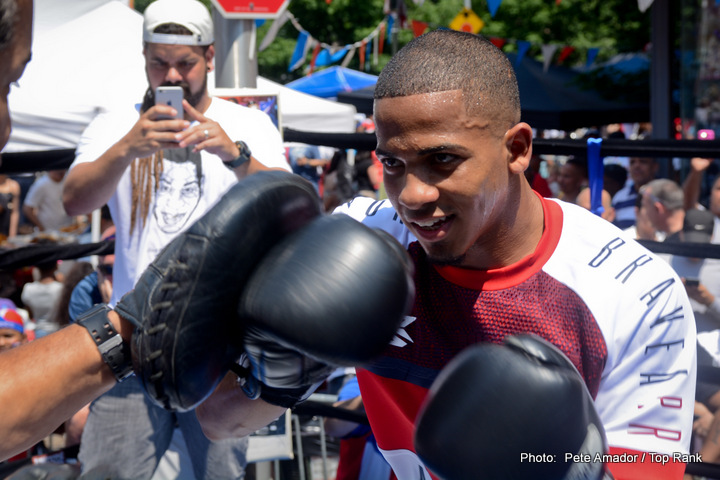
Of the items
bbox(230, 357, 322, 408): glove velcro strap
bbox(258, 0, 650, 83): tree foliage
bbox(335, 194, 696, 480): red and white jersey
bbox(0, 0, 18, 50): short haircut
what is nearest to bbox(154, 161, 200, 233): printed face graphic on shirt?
bbox(335, 194, 696, 480): red and white jersey

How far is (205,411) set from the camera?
6.37 feet

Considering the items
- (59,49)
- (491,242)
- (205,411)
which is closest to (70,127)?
Answer: (59,49)

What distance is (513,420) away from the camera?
1226 mm

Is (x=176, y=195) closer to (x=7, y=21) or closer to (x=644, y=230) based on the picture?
(x=7, y=21)

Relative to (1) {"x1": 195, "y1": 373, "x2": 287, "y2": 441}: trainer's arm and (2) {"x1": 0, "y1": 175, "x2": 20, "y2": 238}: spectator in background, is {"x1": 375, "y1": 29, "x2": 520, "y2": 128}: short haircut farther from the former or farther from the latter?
(2) {"x1": 0, "y1": 175, "x2": 20, "y2": 238}: spectator in background

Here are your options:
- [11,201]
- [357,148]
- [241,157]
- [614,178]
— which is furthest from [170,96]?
[11,201]

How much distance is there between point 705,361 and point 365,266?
2.12 metres

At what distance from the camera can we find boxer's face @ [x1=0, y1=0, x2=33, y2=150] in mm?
1389

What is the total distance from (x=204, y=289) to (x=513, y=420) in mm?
568

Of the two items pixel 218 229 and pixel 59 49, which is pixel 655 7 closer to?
pixel 59 49

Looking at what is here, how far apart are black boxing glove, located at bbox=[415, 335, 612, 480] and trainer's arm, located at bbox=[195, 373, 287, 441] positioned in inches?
24.2

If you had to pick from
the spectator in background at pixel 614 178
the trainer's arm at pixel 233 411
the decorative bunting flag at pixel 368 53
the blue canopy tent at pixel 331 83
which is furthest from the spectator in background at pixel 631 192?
the decorative bunting flag at pixel 368 53

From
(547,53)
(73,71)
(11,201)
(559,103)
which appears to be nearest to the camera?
(73,71)

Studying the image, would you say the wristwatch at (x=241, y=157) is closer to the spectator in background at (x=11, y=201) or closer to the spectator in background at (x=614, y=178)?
the spectator in background at (x=614, y=178)
